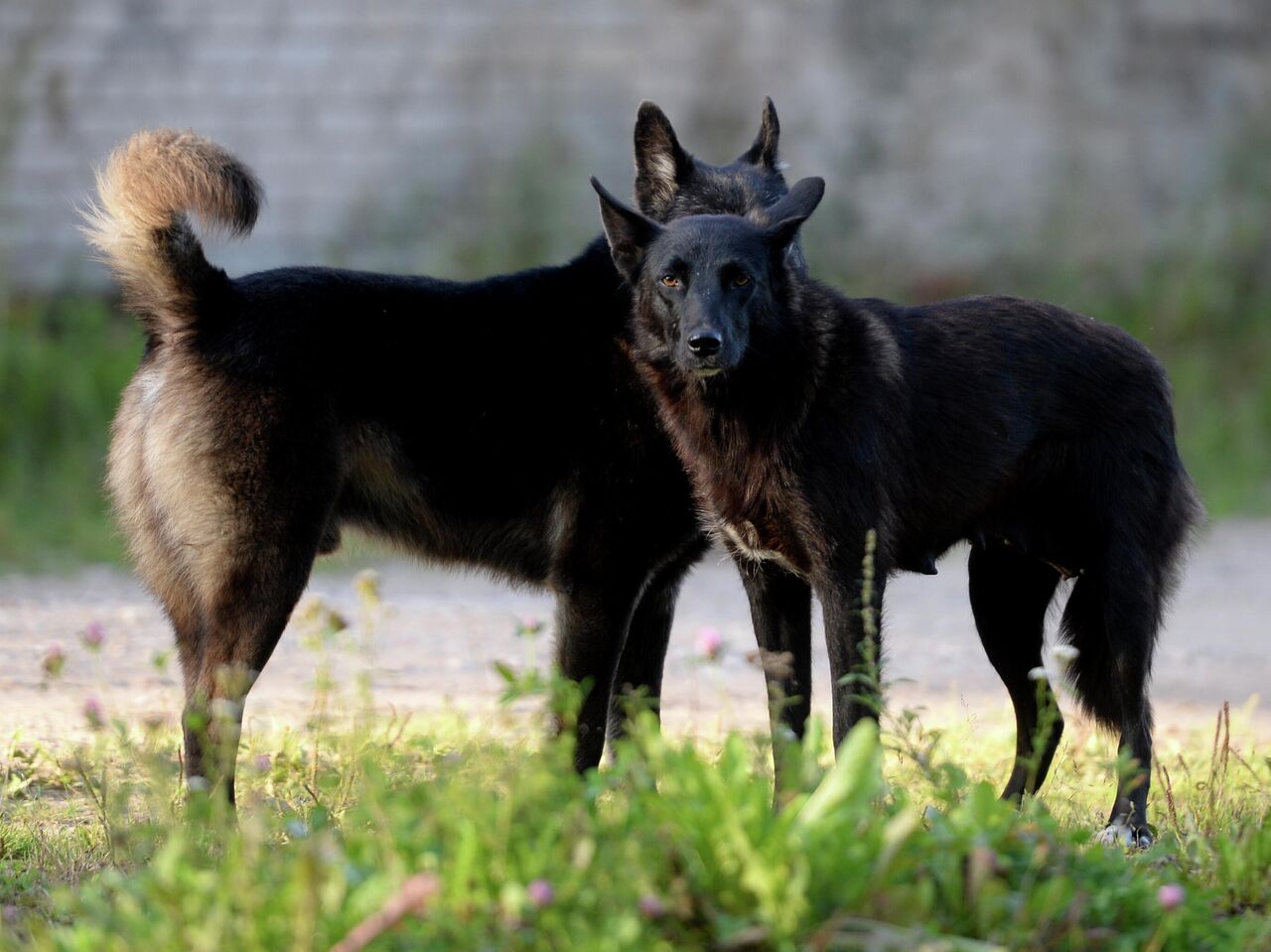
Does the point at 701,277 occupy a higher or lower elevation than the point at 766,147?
lower

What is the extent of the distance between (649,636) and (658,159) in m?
1.44

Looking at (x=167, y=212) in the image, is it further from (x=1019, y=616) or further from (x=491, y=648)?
(x=491, y=648)

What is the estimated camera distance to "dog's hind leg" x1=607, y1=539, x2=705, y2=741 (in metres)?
4.21

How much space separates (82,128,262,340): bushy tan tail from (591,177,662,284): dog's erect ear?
87cm

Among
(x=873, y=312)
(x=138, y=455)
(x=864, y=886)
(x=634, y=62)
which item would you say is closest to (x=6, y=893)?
(x=138, y=455)

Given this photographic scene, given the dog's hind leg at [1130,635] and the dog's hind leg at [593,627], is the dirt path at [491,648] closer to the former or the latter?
the dog's hind leg at [593,627]

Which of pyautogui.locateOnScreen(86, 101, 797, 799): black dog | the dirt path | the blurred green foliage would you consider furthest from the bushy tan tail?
the blurred green foliage

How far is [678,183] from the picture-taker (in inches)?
185

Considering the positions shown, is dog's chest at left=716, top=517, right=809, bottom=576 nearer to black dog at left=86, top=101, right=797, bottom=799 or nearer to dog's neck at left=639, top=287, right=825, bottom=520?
dog's neck at left=639, top=287, right=825, bottom=520

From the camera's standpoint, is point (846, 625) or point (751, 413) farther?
point (751, 413)

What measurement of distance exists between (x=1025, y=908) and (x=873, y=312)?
1.89 metres

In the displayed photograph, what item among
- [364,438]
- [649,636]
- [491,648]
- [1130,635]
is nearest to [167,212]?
[364,438]

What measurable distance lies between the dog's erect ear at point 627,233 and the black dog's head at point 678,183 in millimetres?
786

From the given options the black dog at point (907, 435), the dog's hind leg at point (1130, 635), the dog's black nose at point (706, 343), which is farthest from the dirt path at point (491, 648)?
the dog's black nose at point (706, 343)
